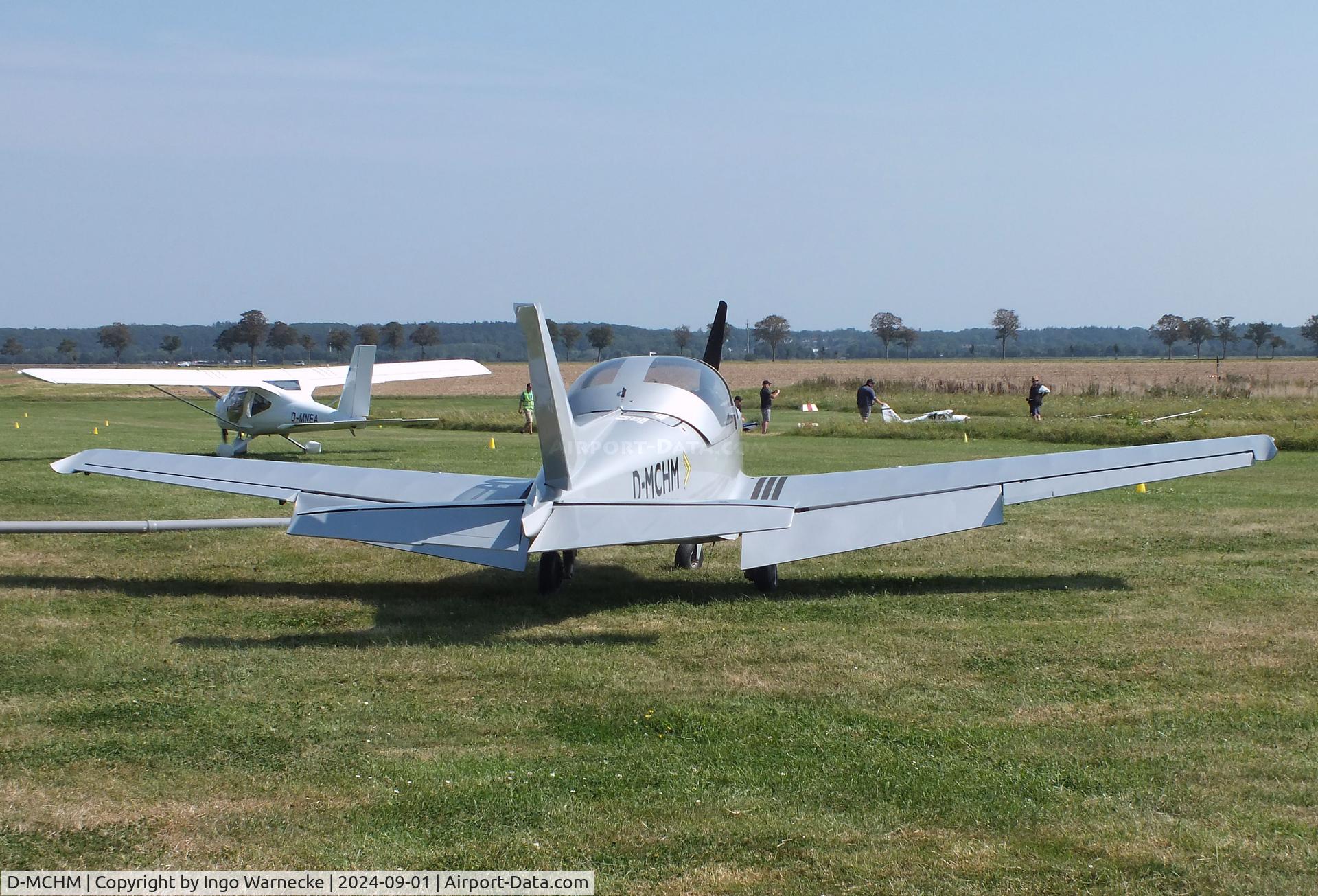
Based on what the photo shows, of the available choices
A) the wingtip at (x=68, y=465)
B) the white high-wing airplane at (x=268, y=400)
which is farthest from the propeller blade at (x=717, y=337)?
the white high-wing airplane at (x=268, y=400)

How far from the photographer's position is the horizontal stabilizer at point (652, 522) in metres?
7.38

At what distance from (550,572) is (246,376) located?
21.0 meters

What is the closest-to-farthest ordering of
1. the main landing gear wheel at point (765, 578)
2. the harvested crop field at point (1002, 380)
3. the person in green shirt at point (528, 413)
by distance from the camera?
1. the main landing gear wheel at point (765, 578)
2. the person in green shirt at point (528, 413)
3. the harvested crop field at point (1002, 380)

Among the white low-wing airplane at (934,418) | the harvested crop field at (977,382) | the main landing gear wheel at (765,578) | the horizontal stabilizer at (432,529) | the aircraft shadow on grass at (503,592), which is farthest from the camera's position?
the harvested crop field at (977,382)

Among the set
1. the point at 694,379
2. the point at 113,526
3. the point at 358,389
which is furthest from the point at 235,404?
the point at 694,379

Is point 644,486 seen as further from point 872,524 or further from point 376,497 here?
point 376,497

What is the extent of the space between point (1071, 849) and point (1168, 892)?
0.42m

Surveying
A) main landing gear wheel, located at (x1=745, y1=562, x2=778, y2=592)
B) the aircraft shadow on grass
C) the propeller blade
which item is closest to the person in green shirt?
the propeller blade

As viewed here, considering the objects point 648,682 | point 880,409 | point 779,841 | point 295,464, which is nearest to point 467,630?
point 648,682

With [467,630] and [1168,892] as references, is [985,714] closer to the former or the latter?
[1168,892]

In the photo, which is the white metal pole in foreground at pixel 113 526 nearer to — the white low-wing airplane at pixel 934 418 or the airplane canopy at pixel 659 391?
the airplane canopy at pixel 659 391

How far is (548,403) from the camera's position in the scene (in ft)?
25.4

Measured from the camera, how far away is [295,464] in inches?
419

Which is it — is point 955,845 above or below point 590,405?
below
